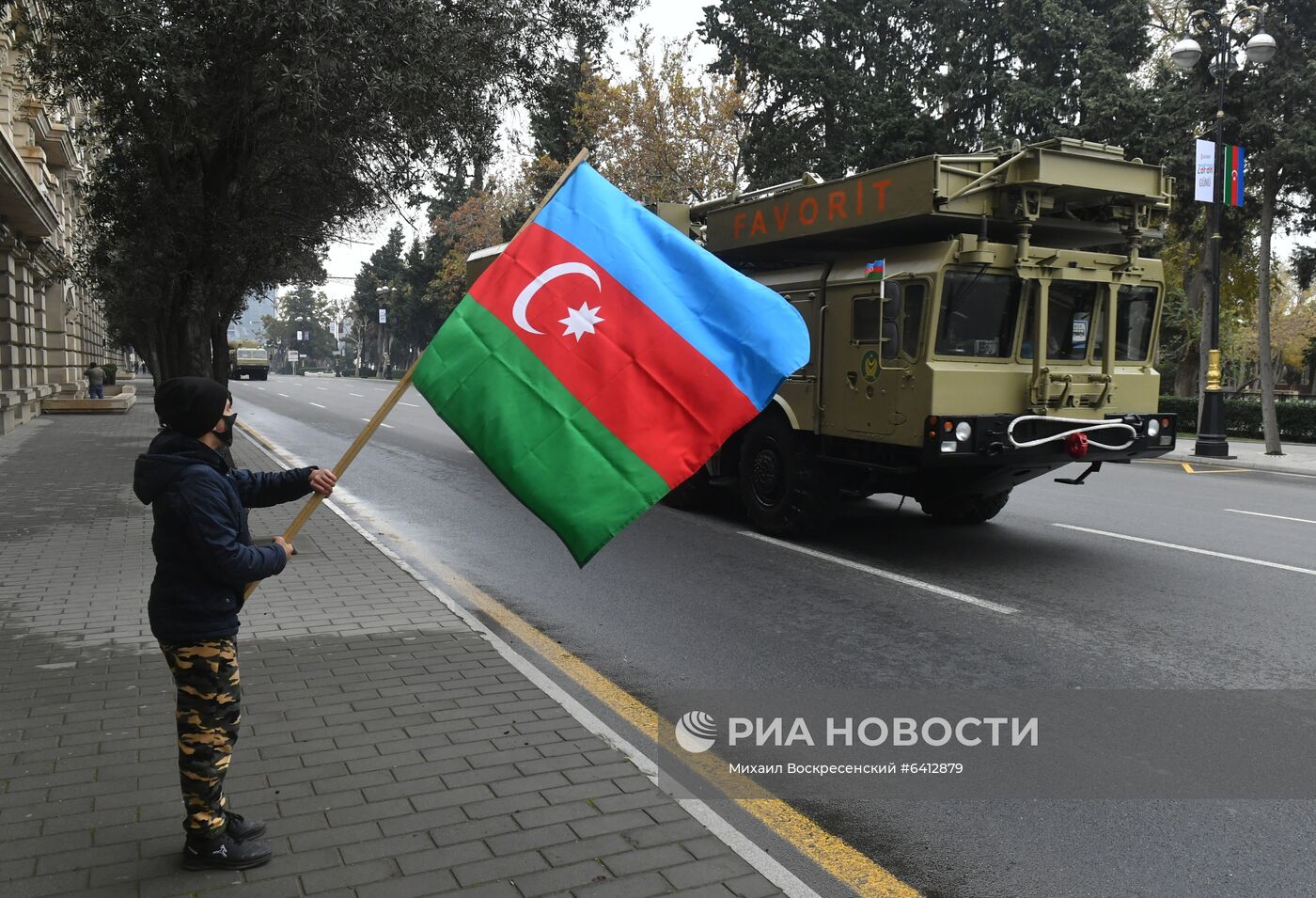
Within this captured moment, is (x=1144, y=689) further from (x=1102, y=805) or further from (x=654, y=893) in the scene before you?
(x=654, y=893)

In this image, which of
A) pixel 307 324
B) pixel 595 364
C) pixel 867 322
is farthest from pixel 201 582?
pixel 307 324

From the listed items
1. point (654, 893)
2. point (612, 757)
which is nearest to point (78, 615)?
point (612, 757)

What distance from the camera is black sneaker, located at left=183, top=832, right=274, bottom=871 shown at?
3492 millimetres

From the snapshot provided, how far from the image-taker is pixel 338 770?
4336 millimetres

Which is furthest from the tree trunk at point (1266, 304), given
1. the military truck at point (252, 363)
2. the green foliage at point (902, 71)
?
the military truck at point (252, 363)

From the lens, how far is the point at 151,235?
466 inches

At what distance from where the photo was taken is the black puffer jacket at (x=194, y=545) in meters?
3.38

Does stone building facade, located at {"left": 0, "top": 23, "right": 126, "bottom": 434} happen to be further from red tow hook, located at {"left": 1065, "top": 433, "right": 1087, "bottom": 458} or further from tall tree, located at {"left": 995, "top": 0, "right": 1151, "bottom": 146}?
tall tree, located at {"left": 995, "top": 0, "right": 1151, "bottom": 146}

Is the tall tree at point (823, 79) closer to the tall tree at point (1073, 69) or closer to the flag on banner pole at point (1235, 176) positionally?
the tall tree at point (1073, 69)

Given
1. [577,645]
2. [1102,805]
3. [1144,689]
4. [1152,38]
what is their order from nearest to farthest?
[1102,805]
[1144,689]
[577,645]
[1152,38]

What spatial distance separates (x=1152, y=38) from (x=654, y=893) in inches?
1522

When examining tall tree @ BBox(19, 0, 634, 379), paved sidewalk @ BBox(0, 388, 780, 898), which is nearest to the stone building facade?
tall tree @ BBox(19, 0, 634, 379)

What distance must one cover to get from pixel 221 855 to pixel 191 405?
152cm

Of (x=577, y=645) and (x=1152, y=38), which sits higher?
(x=1152, y=38)
